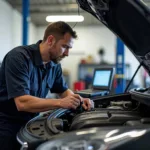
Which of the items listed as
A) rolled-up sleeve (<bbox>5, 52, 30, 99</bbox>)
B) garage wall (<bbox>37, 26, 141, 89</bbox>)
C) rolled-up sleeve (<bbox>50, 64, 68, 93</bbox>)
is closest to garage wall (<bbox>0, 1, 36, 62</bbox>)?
garage wall (<bbox>37, 26, 141, 89</bbox>)

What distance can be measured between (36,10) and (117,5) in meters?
7.64

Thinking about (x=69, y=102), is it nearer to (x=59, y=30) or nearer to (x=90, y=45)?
(x=59, y=30)

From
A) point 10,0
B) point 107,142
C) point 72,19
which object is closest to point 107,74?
point 107,142

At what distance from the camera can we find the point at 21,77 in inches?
65.2

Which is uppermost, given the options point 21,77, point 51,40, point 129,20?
point 129,20

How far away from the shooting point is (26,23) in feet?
20.8

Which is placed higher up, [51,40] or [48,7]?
[48,7]

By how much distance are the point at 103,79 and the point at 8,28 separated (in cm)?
568

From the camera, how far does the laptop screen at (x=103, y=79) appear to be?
299cm

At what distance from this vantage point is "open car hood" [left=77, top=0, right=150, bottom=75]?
1374mm

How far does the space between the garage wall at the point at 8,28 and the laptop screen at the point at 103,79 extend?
4870mm

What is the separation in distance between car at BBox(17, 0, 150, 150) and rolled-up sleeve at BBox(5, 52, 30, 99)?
23 centimetres

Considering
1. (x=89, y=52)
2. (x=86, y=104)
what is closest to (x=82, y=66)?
(x=89, y=52)

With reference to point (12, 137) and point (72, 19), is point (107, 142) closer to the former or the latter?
point (12, 137)
